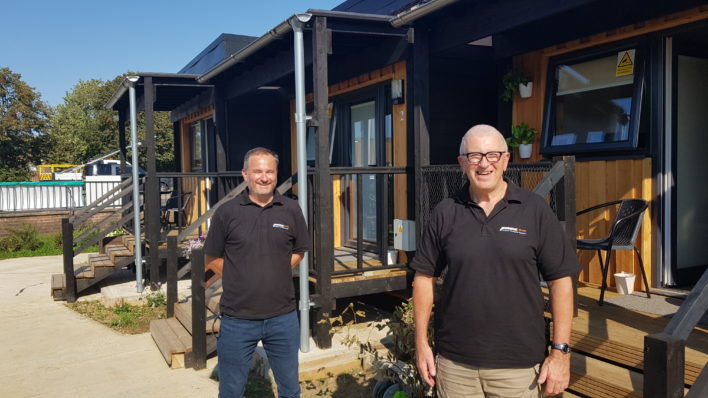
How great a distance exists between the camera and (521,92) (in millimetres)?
5852

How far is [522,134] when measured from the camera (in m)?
5.74

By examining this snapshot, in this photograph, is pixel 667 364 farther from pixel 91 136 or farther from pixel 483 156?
pixel 91 136

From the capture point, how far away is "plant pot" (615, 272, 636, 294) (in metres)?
4.61

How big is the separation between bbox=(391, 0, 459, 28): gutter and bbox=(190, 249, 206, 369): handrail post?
9.46 feet

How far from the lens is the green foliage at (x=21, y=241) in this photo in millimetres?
14375

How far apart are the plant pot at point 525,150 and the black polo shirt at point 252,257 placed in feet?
10.6

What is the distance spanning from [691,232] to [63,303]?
Answer: 7.78 meters

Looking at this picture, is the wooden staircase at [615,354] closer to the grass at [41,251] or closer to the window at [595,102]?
the window at [595,102]

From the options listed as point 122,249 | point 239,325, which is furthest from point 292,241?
point 122,249

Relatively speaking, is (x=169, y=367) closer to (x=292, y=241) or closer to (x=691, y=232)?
(x=292, y=241)

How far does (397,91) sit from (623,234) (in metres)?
2.87

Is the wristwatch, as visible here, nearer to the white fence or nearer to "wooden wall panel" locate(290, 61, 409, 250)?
"wooden wall panel" locate(290, 61, 409, 250)

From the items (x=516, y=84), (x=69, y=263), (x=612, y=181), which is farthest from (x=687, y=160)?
(x=69, y=263)

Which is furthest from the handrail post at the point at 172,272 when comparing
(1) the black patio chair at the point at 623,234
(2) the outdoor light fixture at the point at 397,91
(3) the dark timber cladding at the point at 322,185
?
(1) the black patio chair at the point at 623,234
